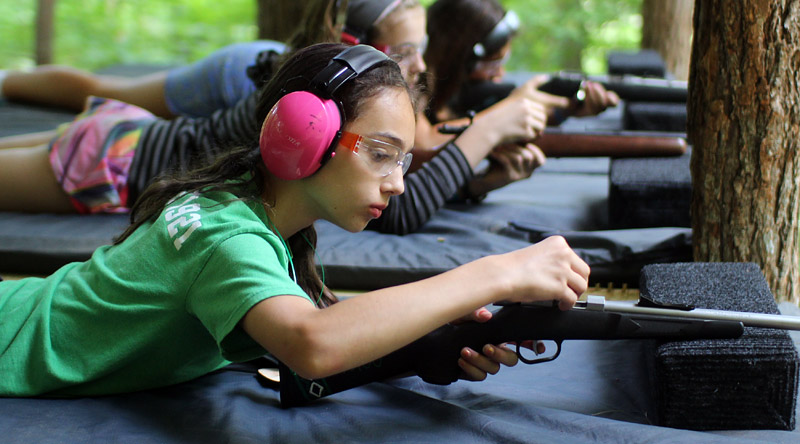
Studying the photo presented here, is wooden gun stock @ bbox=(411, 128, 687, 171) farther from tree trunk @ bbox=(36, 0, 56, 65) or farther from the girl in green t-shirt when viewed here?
tree trunk @ bbox=(36, 0, 56, 65)

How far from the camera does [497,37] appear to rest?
3508 mm

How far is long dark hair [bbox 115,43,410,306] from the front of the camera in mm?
1391

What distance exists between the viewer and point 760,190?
6.80 feet

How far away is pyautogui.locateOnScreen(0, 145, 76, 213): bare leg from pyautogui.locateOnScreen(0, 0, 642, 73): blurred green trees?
6998mm

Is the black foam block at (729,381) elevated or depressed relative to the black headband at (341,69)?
depressed

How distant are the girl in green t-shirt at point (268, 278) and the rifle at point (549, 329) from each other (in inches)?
1.3

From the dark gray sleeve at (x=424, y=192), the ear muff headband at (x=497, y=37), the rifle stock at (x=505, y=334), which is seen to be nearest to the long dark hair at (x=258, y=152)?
the rifle stock at (x=505, y=334)

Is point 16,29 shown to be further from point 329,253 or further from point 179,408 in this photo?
point 179,408

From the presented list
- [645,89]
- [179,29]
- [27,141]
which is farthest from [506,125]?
[179,29]

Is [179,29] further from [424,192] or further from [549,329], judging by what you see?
[549,329]

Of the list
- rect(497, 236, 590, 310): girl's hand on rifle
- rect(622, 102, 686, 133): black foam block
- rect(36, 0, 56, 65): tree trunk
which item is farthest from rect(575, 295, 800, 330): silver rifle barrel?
rect(36, 0, 56, 65): tree trunk

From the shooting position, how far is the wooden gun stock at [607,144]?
310 cm

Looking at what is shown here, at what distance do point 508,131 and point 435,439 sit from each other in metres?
1.64

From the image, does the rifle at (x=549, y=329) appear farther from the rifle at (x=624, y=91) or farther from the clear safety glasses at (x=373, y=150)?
the rifle at (x=624, y=91)
